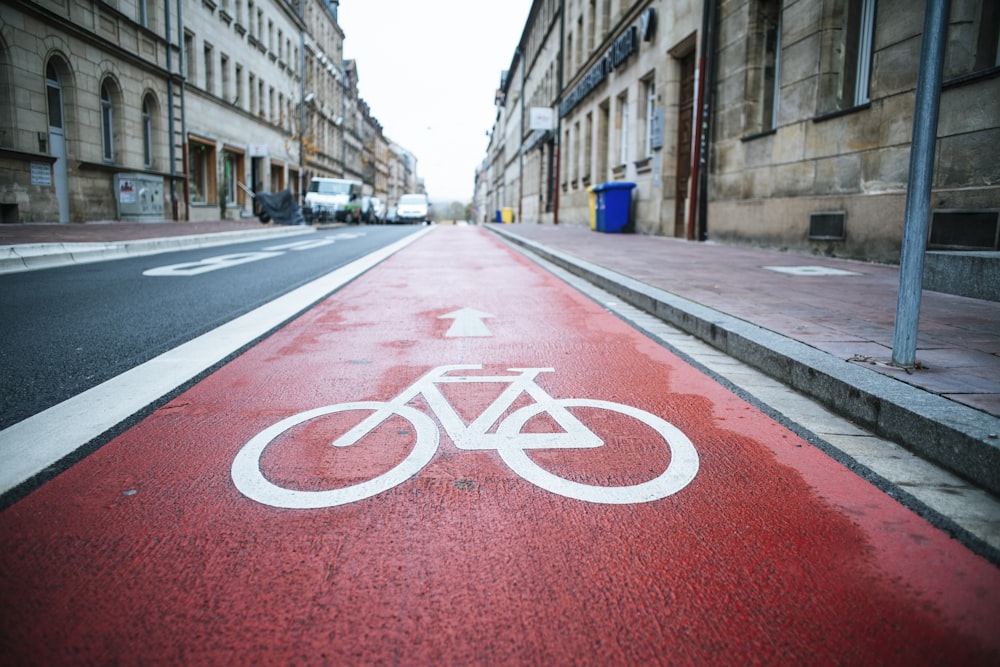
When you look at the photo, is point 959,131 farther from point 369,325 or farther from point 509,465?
point 509,465

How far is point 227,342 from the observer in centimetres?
477

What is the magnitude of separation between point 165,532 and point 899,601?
1.97 m

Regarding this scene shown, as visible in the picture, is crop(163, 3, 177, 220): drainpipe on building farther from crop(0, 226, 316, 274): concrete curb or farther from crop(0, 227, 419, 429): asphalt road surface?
crop(0, 227, 419, 429): asphalt road surface

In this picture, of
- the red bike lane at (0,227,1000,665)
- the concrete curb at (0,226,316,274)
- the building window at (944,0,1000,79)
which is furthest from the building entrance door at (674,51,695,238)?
the red bike lane at (0,227,1000,665)

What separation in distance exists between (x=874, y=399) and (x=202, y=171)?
1247 inches

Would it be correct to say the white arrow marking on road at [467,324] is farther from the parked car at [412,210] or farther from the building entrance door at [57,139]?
the parked car at [412,210]

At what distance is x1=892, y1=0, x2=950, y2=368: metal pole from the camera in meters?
3.12

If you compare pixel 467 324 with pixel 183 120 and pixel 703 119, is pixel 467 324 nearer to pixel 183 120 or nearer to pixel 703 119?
pixel 703 119

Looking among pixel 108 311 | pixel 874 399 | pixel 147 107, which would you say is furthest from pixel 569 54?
pixel 874 399

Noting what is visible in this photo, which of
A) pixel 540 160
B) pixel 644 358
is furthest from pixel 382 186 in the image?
pixel 644 358

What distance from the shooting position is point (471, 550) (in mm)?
1904

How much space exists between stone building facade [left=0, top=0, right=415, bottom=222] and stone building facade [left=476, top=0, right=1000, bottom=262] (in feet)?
51.6

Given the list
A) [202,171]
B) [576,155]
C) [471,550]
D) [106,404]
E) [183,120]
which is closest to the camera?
[471,550]

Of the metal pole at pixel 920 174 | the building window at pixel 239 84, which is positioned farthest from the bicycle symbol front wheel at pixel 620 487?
the building window at pixel 239 84
